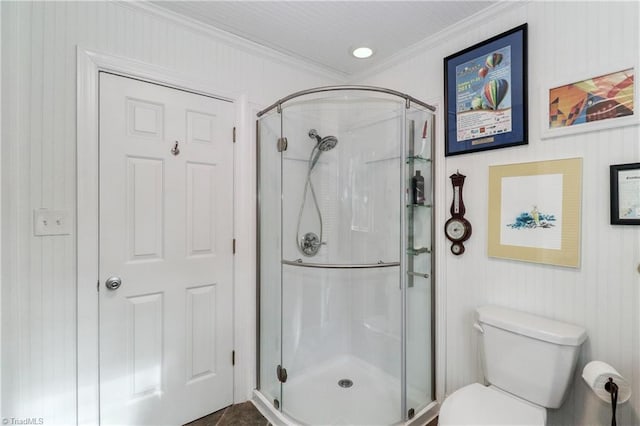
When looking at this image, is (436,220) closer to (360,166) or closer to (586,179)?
(360,166)

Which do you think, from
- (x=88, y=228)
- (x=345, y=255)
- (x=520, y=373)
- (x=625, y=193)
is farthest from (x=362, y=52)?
(x=520, y=373)

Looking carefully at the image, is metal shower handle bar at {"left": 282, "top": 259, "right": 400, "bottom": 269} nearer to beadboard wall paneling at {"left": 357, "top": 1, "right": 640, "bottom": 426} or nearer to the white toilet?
beadboard wall paneling at {"left": 357, "top": 1, "right": 640, "bottom": 426}

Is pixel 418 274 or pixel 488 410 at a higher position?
pixel 418 274

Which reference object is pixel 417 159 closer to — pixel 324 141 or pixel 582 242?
pixel 324 141

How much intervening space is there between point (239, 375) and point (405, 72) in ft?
7.94

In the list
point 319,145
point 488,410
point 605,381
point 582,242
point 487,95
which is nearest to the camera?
point 605,381

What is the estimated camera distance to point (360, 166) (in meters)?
1.91

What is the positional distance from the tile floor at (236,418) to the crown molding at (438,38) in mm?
2410

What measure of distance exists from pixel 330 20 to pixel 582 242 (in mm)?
1782

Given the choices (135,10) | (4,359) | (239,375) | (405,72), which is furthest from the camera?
(405,72)

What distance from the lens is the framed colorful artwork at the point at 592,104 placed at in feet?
4.16

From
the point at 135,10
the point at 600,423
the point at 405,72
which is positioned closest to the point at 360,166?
the point at 405,72

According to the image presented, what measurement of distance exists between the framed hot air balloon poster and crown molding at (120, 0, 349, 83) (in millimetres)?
948

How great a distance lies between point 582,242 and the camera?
1.40 meters
